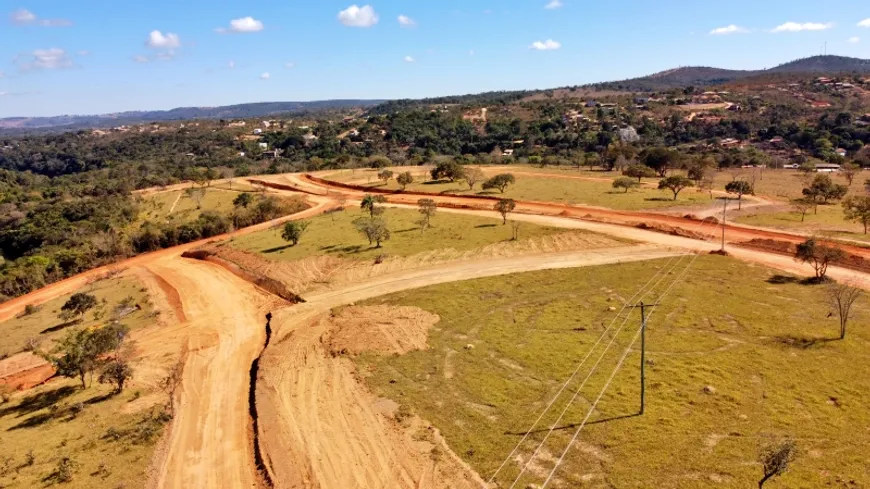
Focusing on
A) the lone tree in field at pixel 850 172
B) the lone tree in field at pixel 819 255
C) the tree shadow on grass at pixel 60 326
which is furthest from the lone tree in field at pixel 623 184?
the tree shadow on grass at pixel 60 326

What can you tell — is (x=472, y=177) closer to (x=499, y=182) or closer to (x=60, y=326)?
(x=499, y=182)

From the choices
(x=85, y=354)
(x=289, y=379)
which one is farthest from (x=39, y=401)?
(x=289, y=379)

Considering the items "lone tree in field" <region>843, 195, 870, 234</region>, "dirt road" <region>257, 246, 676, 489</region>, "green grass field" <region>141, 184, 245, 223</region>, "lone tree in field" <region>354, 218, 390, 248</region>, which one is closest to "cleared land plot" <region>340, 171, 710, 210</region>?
"lone tree in field" <region>843, 195, 870, 234</region>

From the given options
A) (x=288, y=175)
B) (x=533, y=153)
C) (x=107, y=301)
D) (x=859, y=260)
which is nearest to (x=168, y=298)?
(x=107, y=301)

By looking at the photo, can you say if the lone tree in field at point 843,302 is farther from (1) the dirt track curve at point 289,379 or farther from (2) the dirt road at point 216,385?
(2) the dirt road at point 216,385

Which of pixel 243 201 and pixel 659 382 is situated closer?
pixel 659 382

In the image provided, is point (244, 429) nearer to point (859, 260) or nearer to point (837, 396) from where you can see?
point (837, 396)
